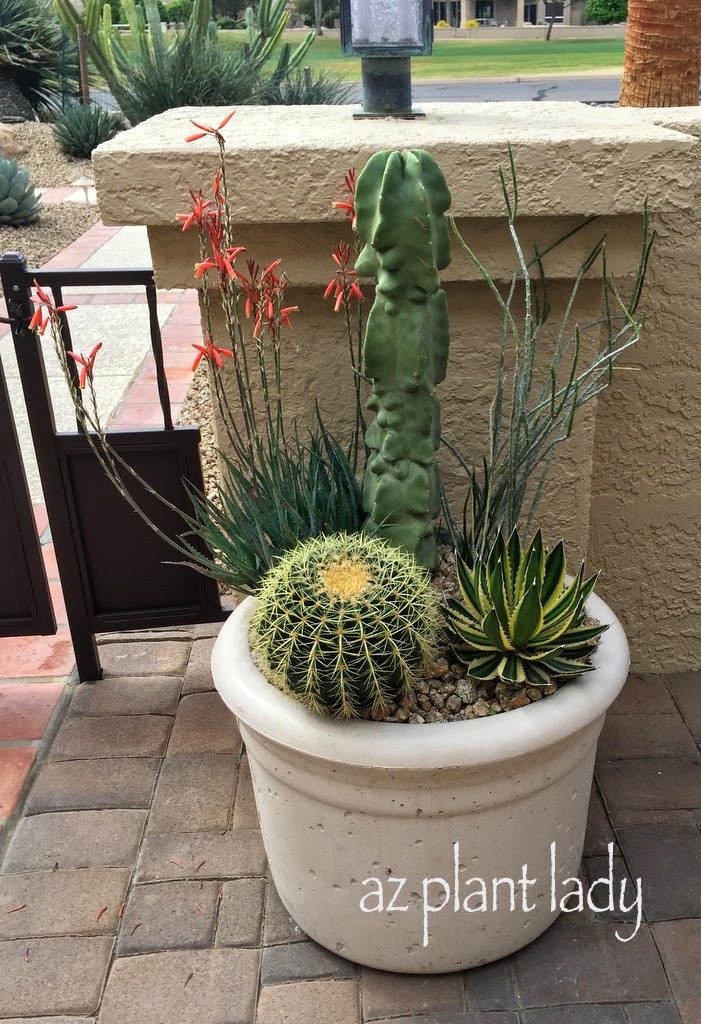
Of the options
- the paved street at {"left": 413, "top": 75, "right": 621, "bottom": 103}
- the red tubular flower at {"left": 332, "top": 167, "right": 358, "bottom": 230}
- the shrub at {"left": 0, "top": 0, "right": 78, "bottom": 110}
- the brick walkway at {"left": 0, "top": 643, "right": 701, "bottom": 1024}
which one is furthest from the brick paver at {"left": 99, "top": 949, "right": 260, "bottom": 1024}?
the paved street at {"left": 413, "top": 75, "right": 621, "bottom": 103}

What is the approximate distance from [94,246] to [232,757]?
7294 mm

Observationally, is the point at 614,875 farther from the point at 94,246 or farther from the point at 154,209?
the point at 94,246

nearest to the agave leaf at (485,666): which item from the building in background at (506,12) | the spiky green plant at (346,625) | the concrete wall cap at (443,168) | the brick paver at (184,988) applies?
the spiky green plant at (346,625)

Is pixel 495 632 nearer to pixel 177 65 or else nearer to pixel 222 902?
pixel 222 902

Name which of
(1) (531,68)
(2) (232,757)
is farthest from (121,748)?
(1) (531,68)

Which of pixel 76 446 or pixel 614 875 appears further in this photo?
pixel 76 446

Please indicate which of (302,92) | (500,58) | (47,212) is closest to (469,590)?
(47,212)

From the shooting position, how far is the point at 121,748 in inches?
98.9

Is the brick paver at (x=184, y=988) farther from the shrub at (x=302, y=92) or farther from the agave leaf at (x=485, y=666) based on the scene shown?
the shrub at (x=302, y=92)

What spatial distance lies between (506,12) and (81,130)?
2239 inches

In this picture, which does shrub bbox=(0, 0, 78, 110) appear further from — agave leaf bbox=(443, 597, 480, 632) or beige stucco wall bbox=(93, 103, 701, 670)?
agave leaf bbox=(443, 597, 480, 632)

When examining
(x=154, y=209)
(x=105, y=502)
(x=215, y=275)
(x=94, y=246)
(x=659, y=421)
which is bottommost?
(x=94, y=246)

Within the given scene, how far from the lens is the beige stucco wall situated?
1.90 meters

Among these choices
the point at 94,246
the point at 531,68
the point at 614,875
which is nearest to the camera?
the point at 614,875
